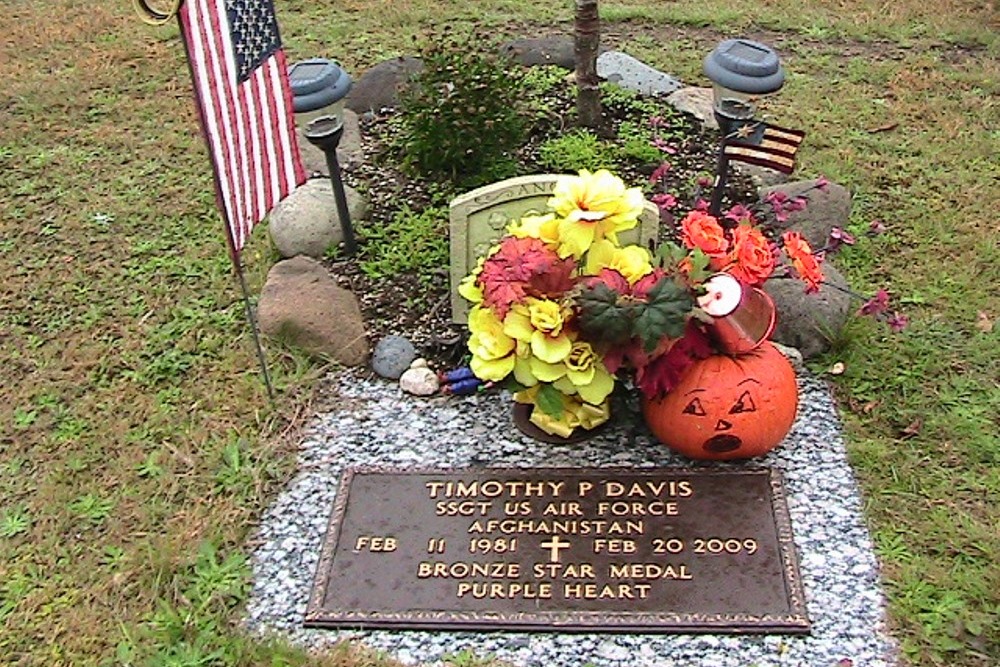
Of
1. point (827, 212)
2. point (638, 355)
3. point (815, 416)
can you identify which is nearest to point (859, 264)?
point (827, 212)

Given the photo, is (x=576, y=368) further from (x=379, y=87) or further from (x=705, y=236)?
(x=379, y=87)

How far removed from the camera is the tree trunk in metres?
4.99

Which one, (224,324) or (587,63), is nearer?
(224,324)

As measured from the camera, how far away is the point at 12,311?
4582 mm

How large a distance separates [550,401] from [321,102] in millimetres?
1563

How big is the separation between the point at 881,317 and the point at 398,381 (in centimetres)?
184

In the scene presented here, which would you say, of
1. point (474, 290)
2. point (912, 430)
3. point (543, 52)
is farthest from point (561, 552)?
point (543, 52)

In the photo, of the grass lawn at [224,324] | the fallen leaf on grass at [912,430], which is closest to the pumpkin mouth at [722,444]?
the grass lawn at [224,324]

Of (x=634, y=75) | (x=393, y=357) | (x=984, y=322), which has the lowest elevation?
(x=984, y=322)

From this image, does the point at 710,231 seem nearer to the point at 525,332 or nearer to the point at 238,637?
the point at 525,332

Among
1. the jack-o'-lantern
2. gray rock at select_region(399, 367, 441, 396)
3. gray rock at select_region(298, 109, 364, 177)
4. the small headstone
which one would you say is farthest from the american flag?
the jack-o'-lantern

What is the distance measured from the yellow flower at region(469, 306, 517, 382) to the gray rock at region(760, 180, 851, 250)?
67.1 inches

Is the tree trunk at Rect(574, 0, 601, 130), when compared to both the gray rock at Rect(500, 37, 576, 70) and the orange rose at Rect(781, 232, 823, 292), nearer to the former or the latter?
the gray rock at Rect(500, 37, 576, 70)

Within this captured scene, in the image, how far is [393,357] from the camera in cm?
402
